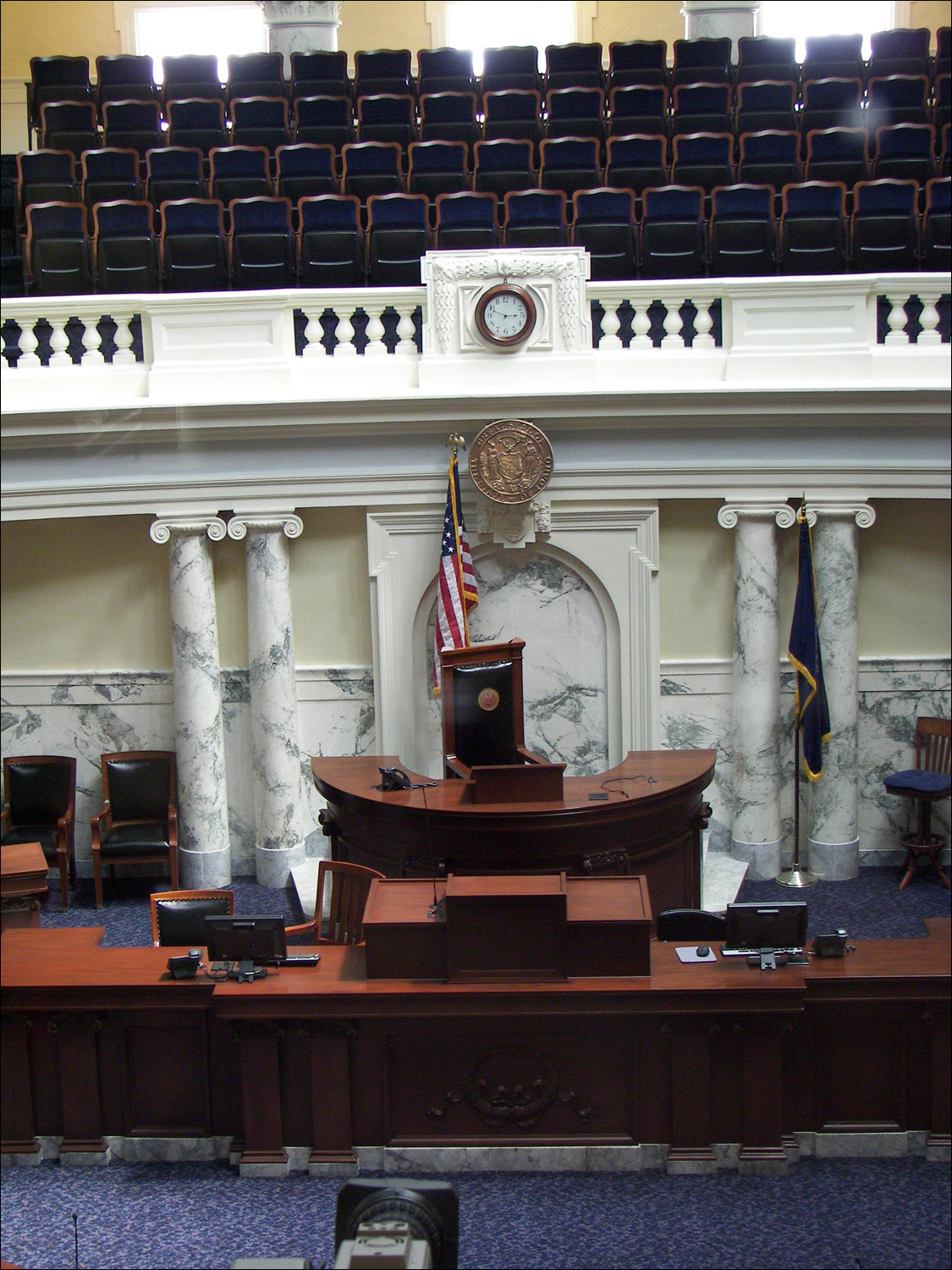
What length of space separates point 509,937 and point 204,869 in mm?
2481

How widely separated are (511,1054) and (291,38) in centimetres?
277

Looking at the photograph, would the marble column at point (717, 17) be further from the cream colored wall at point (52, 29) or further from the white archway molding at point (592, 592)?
the white archway molding at point (592, 592)

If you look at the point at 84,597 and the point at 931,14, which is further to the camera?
the point at 84,597

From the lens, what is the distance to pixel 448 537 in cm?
559

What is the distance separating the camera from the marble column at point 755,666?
562cm

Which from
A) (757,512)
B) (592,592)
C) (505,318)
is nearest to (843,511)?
(757,512)

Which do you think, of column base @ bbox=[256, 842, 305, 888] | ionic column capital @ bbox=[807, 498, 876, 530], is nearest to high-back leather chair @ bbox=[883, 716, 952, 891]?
ionic column capital @ bbox=[807, 498, 876, 530]

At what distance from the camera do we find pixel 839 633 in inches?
222

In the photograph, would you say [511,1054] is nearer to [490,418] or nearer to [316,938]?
[316,938]

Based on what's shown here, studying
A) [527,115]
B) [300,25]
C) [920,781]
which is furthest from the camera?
[527,115]

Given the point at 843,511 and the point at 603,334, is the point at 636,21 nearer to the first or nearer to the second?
the point at 603,334

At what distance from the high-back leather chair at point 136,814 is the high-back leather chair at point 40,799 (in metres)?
0.72

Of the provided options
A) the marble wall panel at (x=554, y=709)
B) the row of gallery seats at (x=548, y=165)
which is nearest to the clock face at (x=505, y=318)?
the marble wall panel at (x=554, y=709)

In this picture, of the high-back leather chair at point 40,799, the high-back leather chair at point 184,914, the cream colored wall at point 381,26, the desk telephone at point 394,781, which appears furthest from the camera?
the desk telephone at point 394,781
